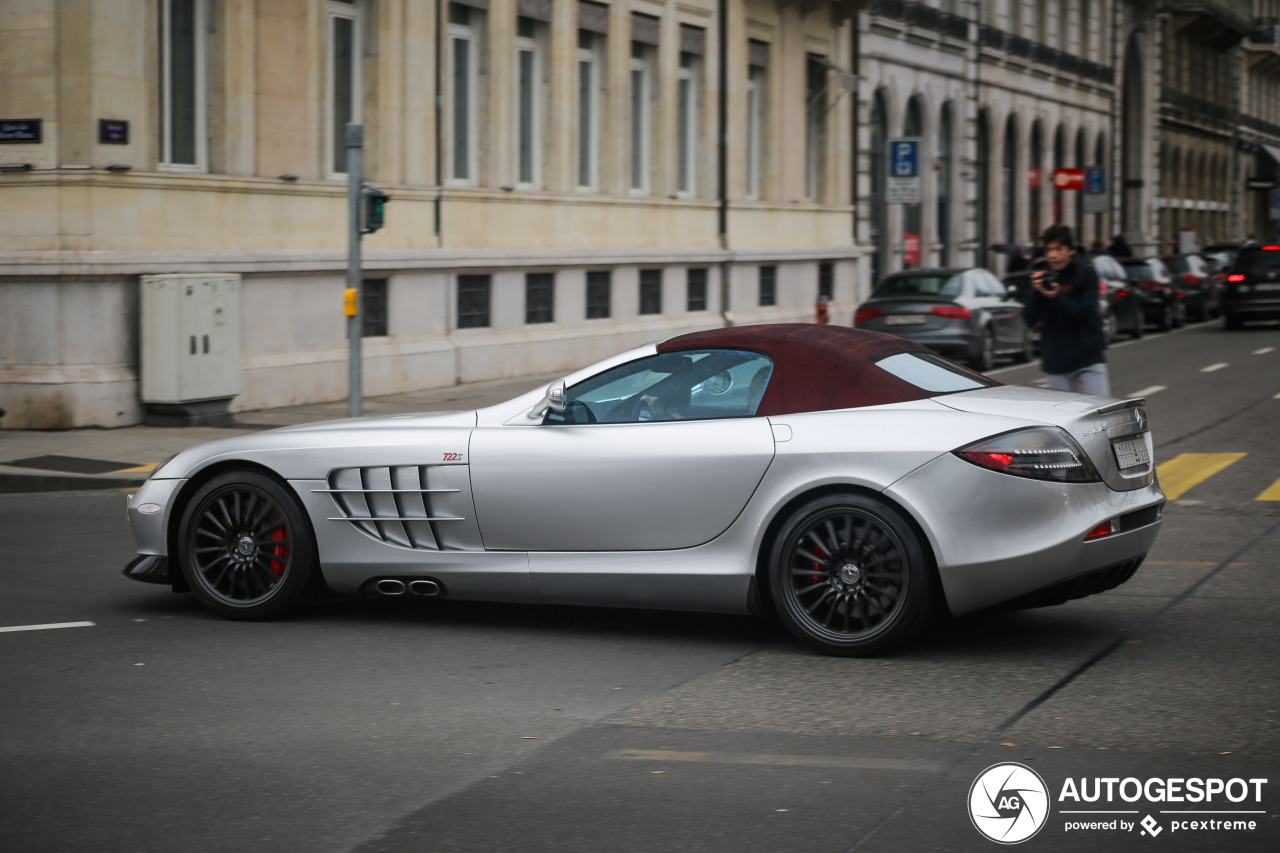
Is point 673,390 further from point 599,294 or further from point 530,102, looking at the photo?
point 599,294

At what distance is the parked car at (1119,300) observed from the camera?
30.9 meters

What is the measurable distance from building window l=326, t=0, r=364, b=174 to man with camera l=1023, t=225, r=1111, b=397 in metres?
11.5

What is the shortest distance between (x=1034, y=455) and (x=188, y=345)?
37.4ft

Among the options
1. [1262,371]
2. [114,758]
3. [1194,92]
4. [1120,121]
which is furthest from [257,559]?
[1194,92]

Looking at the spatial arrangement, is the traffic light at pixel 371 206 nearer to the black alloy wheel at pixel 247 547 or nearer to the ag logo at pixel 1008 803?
the black alloy wheel at pixel 247 547

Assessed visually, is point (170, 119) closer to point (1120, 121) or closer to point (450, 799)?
point (450, 799)

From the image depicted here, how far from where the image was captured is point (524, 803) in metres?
4.84

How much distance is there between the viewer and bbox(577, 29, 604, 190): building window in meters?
25.7

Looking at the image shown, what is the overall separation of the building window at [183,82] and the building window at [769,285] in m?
14.8

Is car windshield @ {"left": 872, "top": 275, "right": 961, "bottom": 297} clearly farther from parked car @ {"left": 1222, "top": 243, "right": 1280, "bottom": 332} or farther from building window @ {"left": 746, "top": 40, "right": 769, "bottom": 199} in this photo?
parked car @ {"left": 1222, "top": 243, "right": 1280, "bottom": 332}

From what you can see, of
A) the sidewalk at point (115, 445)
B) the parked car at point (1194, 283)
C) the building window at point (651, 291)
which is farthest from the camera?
the parked car at point (1194, 283)

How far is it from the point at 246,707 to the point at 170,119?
12.6m

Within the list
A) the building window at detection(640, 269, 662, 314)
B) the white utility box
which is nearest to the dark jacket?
the white utility box

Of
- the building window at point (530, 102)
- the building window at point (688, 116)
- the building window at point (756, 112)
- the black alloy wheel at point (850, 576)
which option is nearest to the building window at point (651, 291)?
the building window at point (688, 116)
